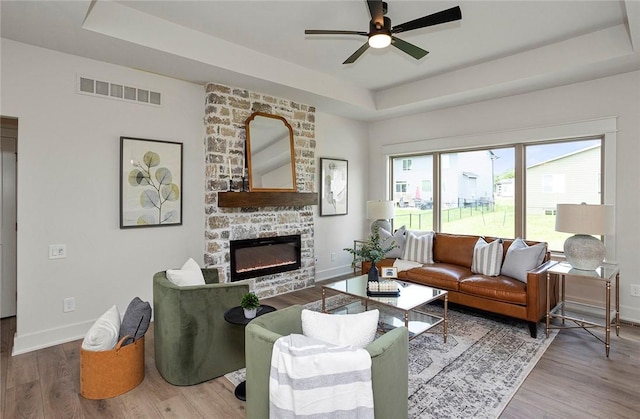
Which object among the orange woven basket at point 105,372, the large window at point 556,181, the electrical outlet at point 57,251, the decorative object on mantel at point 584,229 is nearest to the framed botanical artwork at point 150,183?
the electrical outlet at point 57,251

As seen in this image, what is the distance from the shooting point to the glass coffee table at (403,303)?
308 centimetres

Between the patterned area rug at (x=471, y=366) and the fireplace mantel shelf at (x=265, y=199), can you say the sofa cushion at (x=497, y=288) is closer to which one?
the patterned area rug at (x=471, y=366)

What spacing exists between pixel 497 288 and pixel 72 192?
4.44 m

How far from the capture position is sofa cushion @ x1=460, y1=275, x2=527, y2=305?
3.44 m

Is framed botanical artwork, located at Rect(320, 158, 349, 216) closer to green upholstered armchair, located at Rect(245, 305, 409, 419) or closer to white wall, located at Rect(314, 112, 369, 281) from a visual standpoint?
white wall, located at Rect(314, 112, 369, 281)

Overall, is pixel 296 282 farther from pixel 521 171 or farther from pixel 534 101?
pixel 534 101

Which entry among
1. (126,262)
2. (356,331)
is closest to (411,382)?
(356,331)

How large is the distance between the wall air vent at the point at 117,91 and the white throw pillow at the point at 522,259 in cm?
438

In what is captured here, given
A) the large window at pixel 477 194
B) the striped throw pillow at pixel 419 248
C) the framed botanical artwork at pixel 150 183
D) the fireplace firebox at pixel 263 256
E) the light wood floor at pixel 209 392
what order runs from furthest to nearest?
the large window at pixel 477 194 < the striped throw pillow at pixel 419 248 < the fireplace firebox at pixel 263 256 < the framed botanical artwork at pixel 150 183 < the light wood floor at pixel 209 392

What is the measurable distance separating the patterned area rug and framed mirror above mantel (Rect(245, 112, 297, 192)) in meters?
2.49

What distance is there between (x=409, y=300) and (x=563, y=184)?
2.82 m

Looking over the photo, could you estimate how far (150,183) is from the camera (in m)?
3.79

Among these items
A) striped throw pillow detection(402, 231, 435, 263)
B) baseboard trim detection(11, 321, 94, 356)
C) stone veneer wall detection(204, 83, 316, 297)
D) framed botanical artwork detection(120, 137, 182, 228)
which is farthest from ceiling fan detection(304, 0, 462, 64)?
baseboard trim detection(11, 321, 94, 356)

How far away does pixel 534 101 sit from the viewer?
4.43 metres
